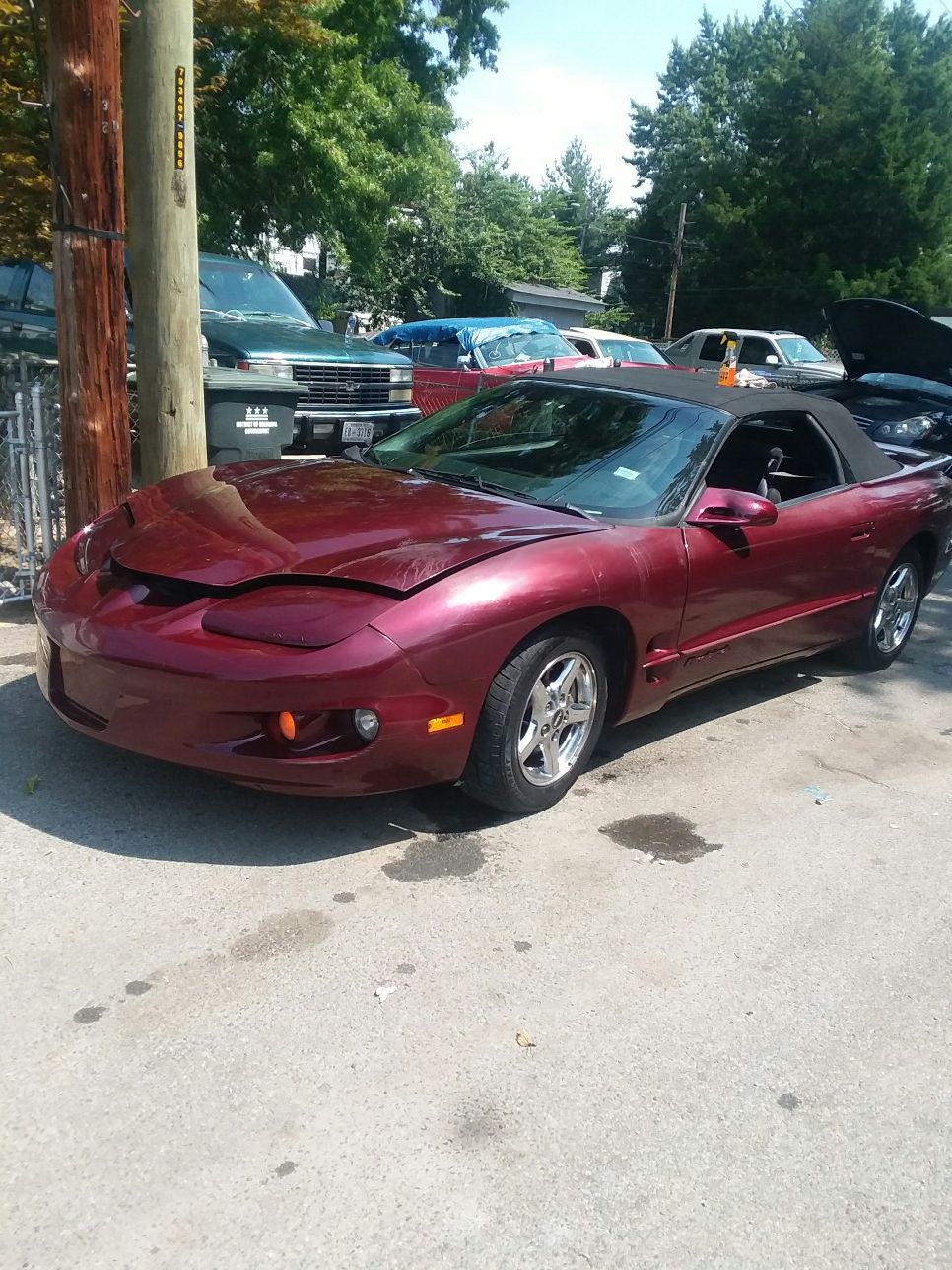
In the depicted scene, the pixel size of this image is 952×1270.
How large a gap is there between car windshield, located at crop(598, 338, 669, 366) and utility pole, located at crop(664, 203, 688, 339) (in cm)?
2624

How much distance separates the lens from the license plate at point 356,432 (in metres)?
9.68

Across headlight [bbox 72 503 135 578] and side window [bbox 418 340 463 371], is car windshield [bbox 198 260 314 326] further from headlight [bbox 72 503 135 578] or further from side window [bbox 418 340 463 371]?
headlight [bbox 72 503 135 578]

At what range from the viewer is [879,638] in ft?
19.4

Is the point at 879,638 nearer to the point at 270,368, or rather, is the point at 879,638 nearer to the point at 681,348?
the point at 270,368

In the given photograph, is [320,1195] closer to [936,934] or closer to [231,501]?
[936,934]

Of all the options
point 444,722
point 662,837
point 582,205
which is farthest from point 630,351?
point 582,205

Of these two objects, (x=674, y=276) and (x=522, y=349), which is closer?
(x=522, y=349)

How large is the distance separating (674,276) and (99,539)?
44.5 metres

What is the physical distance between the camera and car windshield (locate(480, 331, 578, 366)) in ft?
49.6

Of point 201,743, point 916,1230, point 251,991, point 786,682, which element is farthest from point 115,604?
point 786,682

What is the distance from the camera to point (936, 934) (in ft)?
11.1

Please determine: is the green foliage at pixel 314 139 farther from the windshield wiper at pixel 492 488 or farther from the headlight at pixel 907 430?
the windshield wiper at pixel 492 488

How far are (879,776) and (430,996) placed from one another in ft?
8.41

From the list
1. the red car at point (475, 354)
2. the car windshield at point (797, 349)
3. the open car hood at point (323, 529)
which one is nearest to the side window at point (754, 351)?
the car windshield at point (797, 349)
